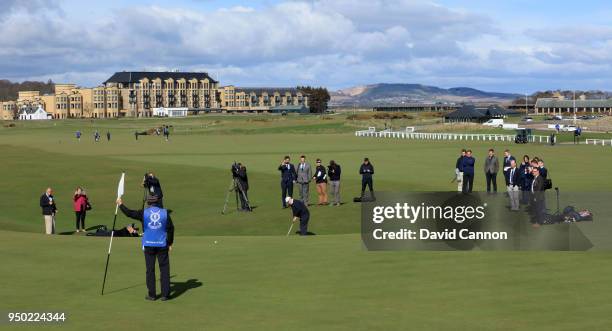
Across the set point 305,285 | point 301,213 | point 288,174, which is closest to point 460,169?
point 288,174

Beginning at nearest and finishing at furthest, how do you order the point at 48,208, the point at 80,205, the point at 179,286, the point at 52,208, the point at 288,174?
→ 1. the point at 179,286
2. the point at 48,208
3. the point at 52,208
4. the point at 80,205
5. the point at 288,174

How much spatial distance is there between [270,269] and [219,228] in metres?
13.2

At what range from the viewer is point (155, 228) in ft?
46.5

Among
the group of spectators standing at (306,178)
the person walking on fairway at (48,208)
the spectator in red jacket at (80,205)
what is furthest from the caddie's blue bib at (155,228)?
the group of spectators standing at (306,178)

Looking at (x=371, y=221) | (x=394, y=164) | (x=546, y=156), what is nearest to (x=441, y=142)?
(x=546, y=156)

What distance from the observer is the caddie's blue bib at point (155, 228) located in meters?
14.2

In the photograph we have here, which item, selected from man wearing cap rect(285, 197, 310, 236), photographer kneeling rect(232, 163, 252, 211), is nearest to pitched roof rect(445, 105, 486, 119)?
photographer kneeling rect(232, 163, 252, 211)

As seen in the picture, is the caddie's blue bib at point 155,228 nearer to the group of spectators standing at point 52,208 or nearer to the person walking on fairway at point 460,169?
the group of spectators standing at point 52,208

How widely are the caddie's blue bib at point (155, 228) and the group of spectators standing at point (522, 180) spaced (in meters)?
10.8

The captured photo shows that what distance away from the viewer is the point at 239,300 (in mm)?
14297

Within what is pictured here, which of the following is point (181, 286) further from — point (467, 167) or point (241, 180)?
point (467, 167)

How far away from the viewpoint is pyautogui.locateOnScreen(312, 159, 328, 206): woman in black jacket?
32719 mm

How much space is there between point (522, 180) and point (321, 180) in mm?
7877

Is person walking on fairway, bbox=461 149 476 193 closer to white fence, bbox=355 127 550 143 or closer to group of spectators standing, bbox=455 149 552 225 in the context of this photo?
group of spectators standing, bbox=455 149 552 225
